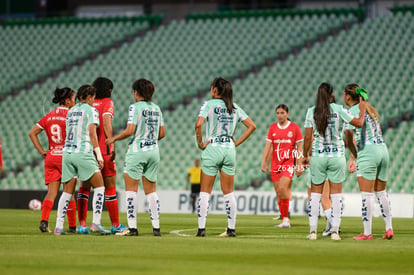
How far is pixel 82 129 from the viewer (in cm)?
1223

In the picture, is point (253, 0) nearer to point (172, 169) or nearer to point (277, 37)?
point (277, 37)

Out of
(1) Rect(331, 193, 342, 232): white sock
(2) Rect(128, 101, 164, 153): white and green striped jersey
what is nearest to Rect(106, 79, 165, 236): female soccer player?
(2) Rect(128, 101, 164, 153): white and green striped jersey

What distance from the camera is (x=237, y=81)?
3344 centimetres

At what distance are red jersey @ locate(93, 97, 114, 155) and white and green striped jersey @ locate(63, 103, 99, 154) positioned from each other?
0.50 metres

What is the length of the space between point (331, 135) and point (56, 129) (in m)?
4.72

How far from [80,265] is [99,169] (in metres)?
4.56

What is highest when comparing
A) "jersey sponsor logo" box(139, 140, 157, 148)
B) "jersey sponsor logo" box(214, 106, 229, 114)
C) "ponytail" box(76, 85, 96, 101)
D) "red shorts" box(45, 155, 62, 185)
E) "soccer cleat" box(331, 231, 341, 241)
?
"ponytail" box(76, 85, 96, 101)

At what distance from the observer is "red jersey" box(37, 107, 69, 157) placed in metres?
13.2

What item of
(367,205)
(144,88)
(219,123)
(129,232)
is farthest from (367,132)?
(129,232)

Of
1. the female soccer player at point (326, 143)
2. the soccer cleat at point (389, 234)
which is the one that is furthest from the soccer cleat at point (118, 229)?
the soccer cleat at point (389, 234)

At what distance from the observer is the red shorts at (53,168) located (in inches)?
521

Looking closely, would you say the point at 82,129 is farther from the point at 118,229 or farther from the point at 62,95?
the point at 118,229

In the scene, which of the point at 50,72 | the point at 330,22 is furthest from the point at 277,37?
the point at 50,72

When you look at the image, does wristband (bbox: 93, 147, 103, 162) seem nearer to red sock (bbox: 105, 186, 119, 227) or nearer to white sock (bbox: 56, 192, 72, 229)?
white sock (bbox: 56, 192, 72, 229)
